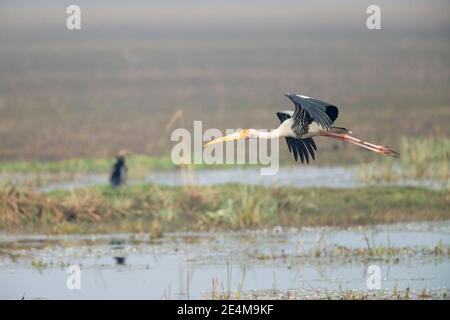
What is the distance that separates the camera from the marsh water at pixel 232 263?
44.4 feet

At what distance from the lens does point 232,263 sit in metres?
14.8

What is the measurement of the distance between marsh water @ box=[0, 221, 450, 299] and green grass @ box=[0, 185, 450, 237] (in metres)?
0.33

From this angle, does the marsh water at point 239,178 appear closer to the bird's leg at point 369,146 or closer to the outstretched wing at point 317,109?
the bird's leg at point 369,146

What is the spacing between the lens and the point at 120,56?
45531mm

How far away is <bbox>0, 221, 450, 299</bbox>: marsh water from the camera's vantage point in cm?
1354

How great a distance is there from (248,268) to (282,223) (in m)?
2.62

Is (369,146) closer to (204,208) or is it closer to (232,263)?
(232,263)

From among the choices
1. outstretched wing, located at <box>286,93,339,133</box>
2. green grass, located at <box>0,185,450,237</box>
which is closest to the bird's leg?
outstretched wing, located at <box>286,93,339,133</box>

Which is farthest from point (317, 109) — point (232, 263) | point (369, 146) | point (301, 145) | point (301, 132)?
point (232, 263)

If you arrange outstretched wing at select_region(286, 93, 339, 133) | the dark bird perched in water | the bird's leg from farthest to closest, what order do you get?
the dark bird perched in water < the bird's leg < outstretched wing at select_region(286, 93, 339, 133)

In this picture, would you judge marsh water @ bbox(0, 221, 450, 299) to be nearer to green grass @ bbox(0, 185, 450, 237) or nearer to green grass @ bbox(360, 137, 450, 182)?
green grass @ bbox(0, 185, 450, 237)

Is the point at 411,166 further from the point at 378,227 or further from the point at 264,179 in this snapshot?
the point at 378,227

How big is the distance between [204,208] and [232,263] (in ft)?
9.33
